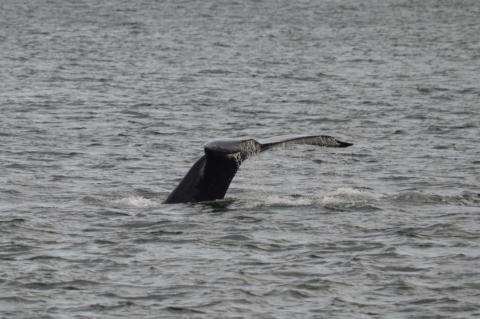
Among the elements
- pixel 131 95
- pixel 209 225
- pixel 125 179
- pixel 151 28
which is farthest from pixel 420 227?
pixel 151 28

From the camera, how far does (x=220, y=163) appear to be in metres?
17.2


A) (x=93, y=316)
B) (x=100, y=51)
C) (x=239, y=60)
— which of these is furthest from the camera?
(x=100, y=51)

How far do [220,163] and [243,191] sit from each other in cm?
402

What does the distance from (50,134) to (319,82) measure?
17.0m

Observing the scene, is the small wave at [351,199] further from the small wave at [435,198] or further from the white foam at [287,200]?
the small wave at [435,198]

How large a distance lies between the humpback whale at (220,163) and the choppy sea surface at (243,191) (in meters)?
0.24

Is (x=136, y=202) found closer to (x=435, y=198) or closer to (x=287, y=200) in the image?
(x=287, y=200)

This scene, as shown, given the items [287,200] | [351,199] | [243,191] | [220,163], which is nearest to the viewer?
[220,163]

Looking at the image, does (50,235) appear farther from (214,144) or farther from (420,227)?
(420,227)

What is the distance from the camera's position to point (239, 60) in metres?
55.2

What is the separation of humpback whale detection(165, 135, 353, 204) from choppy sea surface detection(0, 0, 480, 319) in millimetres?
235

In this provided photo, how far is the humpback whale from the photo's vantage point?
16344 millimetres

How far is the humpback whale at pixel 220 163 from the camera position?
53.6 ft

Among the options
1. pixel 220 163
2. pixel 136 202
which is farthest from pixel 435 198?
pixel 136 202
